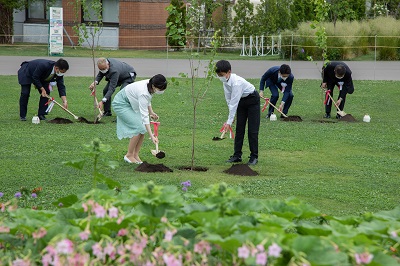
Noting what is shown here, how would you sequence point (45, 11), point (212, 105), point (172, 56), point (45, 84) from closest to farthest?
point (45, 84) < point (212, 105) < point (172, 56) < point (45, 11)

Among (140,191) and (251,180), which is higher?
(140,191)

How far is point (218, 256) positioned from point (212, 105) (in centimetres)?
1556

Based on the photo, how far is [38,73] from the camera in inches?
601

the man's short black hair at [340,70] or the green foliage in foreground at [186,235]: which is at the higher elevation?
the man's short black hair at [340,70]

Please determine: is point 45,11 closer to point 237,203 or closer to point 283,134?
point 283,134

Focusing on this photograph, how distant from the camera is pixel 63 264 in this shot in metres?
3.73

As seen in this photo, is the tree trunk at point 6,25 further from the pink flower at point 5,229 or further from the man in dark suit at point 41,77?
the pink flower at point 5,229

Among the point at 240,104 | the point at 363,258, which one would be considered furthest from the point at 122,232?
the point at 240,104

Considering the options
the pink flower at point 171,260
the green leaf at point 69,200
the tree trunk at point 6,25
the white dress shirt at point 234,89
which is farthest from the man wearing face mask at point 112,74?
the tree trunk at point 6,25

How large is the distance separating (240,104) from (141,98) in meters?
1.58

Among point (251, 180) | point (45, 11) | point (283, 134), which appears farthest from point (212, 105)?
point (45, 11)

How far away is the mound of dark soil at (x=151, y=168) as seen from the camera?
34.5ft

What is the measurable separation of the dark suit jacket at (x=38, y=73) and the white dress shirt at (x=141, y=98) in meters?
4.74

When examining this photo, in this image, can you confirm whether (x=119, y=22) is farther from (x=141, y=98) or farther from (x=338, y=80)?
(x=141, y=98)
